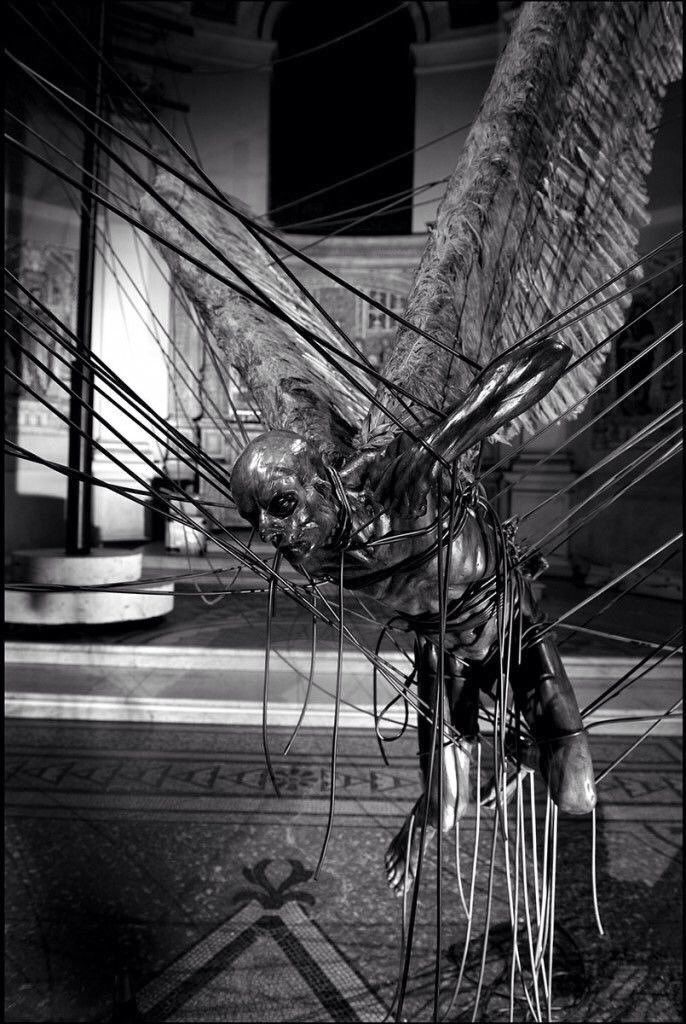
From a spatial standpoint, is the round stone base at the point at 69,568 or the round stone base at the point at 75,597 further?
the round stone base at the point at 69,568

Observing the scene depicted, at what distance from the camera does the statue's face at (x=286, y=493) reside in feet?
1.59

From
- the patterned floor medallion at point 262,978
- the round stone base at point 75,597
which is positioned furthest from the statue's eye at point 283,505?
the round stone base at point 75,597

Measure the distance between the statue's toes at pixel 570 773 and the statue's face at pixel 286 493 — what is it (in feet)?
1.38

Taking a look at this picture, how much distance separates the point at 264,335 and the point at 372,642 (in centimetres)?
201

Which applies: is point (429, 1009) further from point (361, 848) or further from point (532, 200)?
point (532, 200)

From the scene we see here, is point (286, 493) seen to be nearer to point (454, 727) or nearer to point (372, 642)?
point (454, 727)

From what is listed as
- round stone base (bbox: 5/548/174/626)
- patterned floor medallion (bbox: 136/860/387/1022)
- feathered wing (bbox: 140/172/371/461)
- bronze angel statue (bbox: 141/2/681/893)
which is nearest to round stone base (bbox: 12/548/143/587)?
round stone base (bbox: 5/548/174/626)

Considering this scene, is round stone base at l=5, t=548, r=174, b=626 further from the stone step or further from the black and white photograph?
the stone step

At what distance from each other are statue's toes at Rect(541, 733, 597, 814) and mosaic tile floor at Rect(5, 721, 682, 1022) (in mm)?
436

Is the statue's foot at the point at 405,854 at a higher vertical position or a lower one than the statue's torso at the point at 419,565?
lower

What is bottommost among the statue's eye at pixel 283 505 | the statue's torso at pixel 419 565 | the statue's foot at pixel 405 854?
the statue's foot at pixel 405 854

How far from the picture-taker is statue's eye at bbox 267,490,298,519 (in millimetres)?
484

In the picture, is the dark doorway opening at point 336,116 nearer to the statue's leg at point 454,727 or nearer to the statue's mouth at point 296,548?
the statue's leg at point 454,727

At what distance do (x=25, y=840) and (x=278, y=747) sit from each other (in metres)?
0.74
